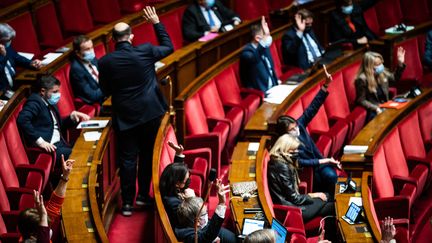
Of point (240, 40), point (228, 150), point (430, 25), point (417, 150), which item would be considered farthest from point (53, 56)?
point (430, 25)

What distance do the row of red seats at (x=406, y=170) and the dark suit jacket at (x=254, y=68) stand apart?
0.68m

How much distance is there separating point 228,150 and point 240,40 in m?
0.98

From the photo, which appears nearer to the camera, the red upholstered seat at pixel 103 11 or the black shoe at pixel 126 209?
the black shoe at pixel 126 209

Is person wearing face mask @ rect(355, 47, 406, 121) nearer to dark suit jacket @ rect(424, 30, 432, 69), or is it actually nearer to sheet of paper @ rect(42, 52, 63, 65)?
dark suit jacket @ rect(424, 30, 432, 69)

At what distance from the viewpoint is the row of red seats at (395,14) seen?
18.3 ft

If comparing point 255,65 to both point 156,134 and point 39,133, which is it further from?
point 39,133

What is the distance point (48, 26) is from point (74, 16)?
8.8 inches

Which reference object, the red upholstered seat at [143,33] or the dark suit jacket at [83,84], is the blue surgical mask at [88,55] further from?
the red upholstered seat at [143,33]

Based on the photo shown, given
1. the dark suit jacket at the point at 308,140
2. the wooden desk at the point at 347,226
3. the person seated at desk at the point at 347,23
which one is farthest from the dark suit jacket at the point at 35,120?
the person seated at desk at the point at 347,23

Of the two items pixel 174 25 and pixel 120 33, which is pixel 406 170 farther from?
pixel 174 25

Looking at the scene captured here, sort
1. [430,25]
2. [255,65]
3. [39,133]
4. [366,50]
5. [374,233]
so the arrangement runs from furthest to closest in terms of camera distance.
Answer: [430,25] < [366,50] < [255,65] < [39,133] < [374,233]

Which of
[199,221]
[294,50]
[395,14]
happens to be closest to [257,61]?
[294,50]

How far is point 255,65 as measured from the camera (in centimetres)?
417

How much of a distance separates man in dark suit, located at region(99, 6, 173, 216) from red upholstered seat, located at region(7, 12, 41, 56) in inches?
39.7
